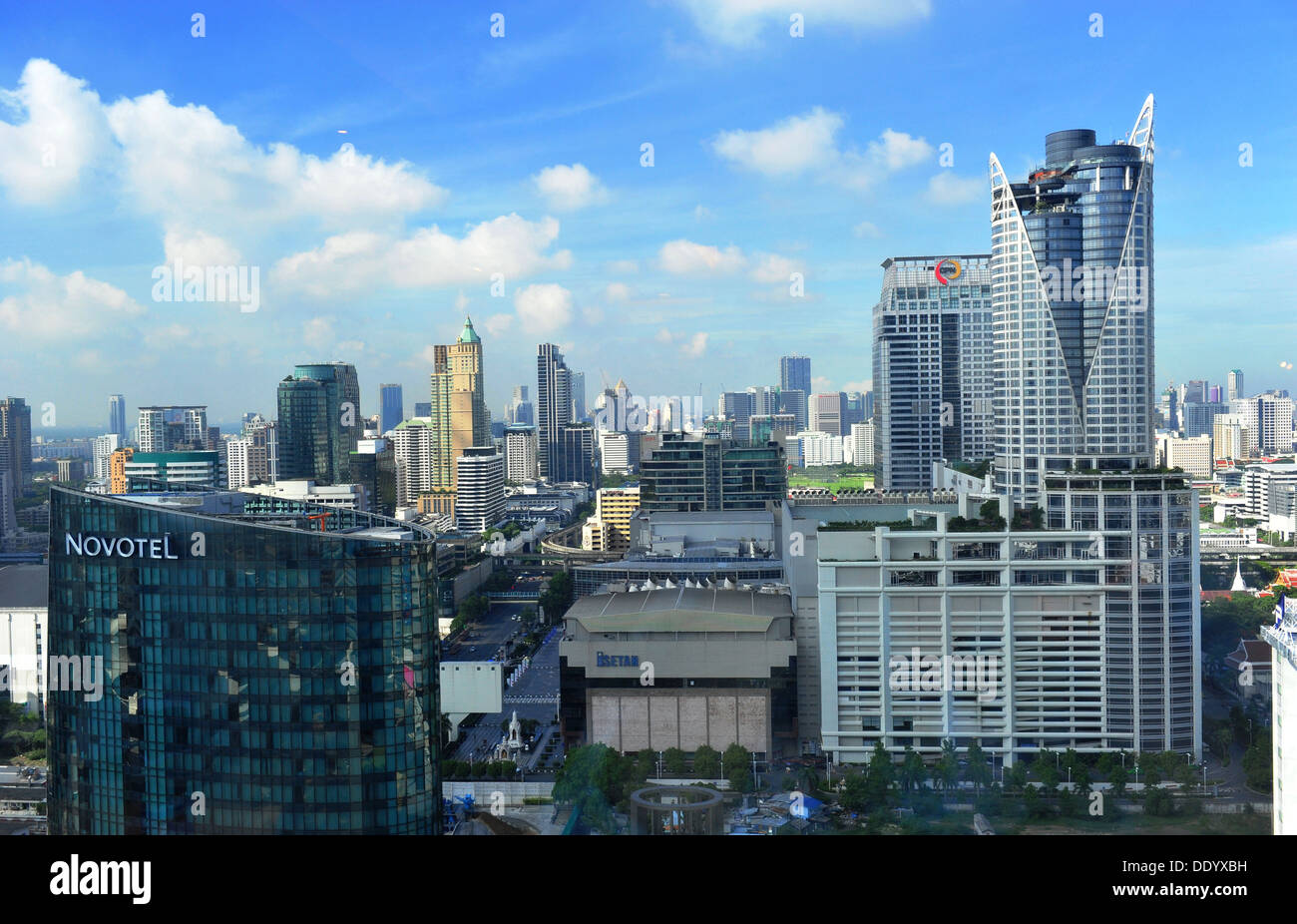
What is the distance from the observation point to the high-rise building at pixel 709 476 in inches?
610

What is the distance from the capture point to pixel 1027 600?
6852mm

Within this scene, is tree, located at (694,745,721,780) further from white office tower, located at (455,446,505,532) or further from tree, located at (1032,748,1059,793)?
white office tower, located at (455,446,505,532)

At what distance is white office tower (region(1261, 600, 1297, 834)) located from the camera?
10.2 ft

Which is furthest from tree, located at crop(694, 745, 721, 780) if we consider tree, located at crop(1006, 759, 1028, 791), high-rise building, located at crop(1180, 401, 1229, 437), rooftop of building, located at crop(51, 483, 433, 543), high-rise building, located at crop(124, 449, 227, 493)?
high-rise building, located at crop(124, 449, 227, 493)

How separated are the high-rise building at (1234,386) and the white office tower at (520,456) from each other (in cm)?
1566

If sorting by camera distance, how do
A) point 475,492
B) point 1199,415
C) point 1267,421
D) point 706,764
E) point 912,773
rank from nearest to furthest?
point 912,773 → point 706,764 → point 1199,415 → point 1267,421 → point 475,492

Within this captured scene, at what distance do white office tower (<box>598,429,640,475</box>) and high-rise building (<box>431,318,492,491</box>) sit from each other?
8.76 feet

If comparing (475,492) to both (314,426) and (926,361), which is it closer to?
(314,426)

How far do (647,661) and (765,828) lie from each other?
1.94m

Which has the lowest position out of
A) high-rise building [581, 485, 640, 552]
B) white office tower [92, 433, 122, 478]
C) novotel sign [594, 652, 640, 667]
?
novotel sign [594, 652, 640, 667]

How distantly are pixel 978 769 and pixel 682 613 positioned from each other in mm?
2265

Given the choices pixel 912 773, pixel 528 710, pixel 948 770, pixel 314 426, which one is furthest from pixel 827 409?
pixel 912 773

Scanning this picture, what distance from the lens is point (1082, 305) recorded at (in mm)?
7715
